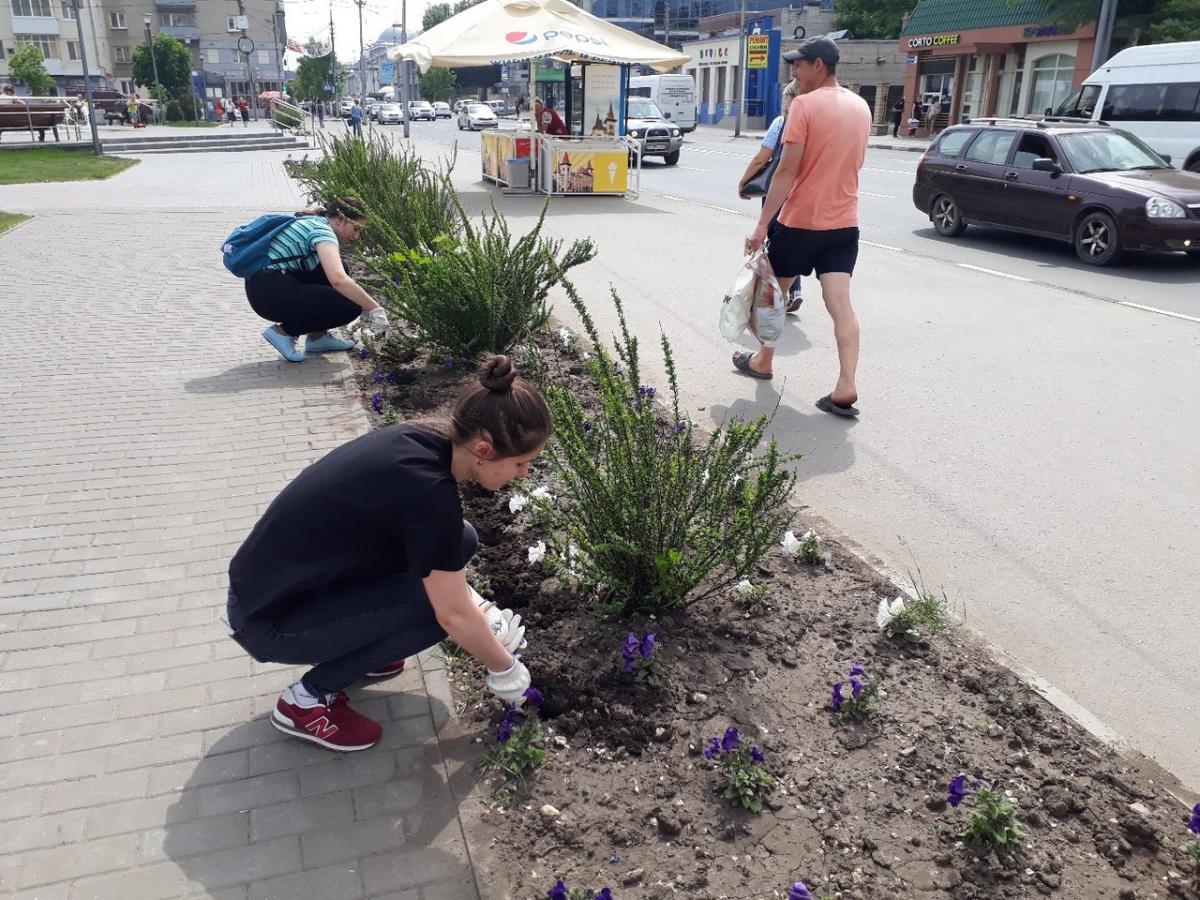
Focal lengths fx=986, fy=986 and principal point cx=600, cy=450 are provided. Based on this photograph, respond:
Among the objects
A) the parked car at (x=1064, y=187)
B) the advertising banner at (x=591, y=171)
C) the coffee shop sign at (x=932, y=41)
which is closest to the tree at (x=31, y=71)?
the coffee shop sign at (x=932, y=41)

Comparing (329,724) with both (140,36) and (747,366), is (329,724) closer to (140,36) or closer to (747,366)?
(747,366)

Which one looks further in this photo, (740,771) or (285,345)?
(285,345)

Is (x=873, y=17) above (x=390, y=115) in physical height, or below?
above

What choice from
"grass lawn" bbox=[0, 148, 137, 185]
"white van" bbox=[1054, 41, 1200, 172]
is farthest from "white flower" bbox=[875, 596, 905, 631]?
"grass lawn" bbox=[0, 148, 137, 185]

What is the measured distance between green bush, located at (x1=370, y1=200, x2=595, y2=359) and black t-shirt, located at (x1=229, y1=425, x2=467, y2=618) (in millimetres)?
3077

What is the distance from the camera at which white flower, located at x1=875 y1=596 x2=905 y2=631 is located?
3230 mm

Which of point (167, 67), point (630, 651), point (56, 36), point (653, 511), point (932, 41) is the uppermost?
point (56, 36)

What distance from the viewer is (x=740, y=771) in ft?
8.37

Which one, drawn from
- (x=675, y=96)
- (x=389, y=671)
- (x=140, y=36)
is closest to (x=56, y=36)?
(x=140, y=36)

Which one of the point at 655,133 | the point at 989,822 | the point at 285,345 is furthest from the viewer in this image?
the point at 655,133

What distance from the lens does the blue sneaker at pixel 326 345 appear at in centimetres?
697

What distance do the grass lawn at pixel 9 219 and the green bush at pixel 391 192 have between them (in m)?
4.73

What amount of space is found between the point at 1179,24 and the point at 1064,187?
64.7 ft

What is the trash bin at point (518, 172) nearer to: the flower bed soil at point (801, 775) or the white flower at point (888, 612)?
the flower bed soil at point (801, 775)
